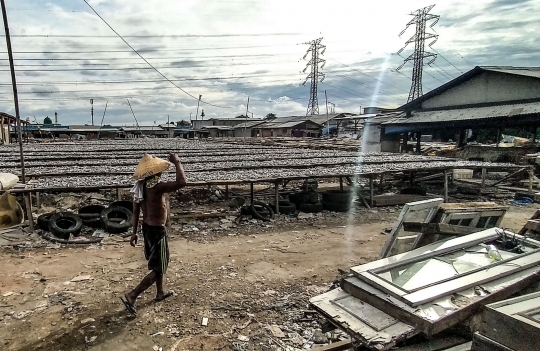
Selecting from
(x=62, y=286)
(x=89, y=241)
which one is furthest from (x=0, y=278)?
(x=89, y=241)

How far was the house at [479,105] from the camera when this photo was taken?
700 inches

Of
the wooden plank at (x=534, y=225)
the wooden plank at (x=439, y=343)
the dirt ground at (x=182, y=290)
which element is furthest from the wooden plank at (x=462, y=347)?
the wooden plank at (x=534, y=225)

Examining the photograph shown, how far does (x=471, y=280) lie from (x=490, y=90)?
21194 mm

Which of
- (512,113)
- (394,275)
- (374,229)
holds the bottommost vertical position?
(374,229)

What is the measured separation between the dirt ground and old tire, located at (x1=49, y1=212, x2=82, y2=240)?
1.99 ft

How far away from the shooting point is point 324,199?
11883 millimetres

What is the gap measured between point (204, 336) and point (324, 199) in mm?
8058

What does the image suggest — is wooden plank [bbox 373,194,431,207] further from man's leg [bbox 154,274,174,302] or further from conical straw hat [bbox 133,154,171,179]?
conical straw hat [bbox 133,154,171,179]

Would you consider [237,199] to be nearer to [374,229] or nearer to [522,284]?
[374,229]

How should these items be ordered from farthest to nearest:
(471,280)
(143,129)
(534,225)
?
(143,129) < (534,225) < (471,280)

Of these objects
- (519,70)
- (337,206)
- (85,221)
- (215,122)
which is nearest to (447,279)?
(337,206)

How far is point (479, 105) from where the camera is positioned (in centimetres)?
2064

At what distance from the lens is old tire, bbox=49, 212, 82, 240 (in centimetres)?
807

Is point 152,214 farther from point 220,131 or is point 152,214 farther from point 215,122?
point 215,122
